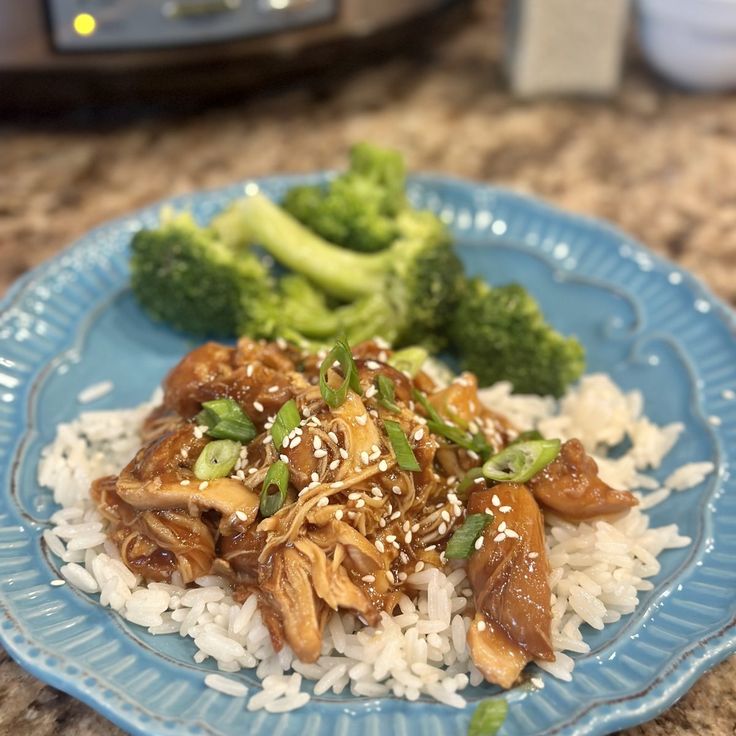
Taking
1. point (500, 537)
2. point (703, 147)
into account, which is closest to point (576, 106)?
point (703, 147)

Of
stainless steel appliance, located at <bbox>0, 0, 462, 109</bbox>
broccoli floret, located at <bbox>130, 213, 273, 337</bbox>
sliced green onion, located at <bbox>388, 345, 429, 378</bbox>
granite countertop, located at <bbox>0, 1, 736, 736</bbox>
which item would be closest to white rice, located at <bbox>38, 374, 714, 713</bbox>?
sliced green onion, located at <bbox>388, 345, 429, 378</bbox>

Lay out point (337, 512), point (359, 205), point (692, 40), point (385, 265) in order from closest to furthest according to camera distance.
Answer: point (337, 512), point (385, 265), point (359, 205), point (692, 40)

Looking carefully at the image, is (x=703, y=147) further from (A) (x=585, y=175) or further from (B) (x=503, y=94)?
(B) (x=503, y=94)

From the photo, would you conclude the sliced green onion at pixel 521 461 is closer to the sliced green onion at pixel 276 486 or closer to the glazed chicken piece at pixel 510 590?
the glazed chicken piece at pixel 510 590

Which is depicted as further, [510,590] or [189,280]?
[189,280]

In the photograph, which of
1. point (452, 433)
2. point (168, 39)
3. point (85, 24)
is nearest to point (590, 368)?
point (452, 433)

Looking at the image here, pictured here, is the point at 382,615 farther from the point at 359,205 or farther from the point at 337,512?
the point at 359,205

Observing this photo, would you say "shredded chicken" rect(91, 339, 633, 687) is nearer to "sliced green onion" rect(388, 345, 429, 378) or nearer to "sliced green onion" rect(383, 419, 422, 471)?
"sliced green onion" rect(383, 419, 422, 471)
